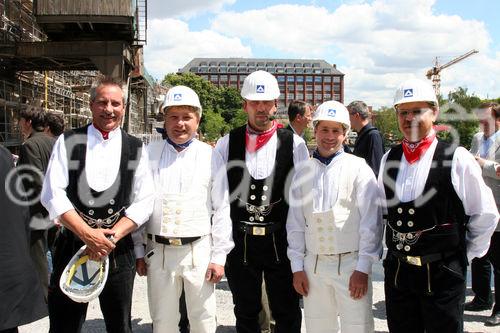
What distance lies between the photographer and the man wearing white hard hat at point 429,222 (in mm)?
2773

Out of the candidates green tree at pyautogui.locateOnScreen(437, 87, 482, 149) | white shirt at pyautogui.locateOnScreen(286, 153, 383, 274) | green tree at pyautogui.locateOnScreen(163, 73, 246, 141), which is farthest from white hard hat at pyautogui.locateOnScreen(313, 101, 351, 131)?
green tree at pyautogui.locateOnScreen(163, 73, 246, 141)

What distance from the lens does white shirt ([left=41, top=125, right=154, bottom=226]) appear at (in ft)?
9.89

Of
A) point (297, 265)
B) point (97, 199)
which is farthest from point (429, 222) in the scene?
point (97, 199)

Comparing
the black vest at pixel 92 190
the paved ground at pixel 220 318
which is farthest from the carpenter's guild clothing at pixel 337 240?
the paved ground at pixel 220 318

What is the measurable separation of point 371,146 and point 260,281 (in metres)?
2.50

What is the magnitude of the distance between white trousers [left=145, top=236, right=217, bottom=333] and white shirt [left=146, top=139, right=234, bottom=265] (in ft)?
0.39

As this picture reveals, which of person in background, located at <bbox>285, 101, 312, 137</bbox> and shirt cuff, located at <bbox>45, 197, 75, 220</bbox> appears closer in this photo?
shirt cuff, located at <bbox>45, 197, 75, 220</bbox>

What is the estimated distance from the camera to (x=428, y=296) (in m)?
2.78

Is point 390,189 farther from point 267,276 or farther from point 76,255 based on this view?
point 76,255

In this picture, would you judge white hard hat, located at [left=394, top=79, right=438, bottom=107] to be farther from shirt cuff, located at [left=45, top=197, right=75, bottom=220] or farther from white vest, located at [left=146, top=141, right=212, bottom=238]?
shirt cuff, located at [left=45, top=197, right=75, bottom=220]

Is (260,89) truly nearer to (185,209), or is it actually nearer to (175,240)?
(185,209)

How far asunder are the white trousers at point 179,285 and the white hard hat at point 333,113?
3.89 ft

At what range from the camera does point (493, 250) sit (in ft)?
14.9

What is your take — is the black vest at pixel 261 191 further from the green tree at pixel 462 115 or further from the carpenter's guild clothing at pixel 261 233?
the green tree at pixel 462 115
